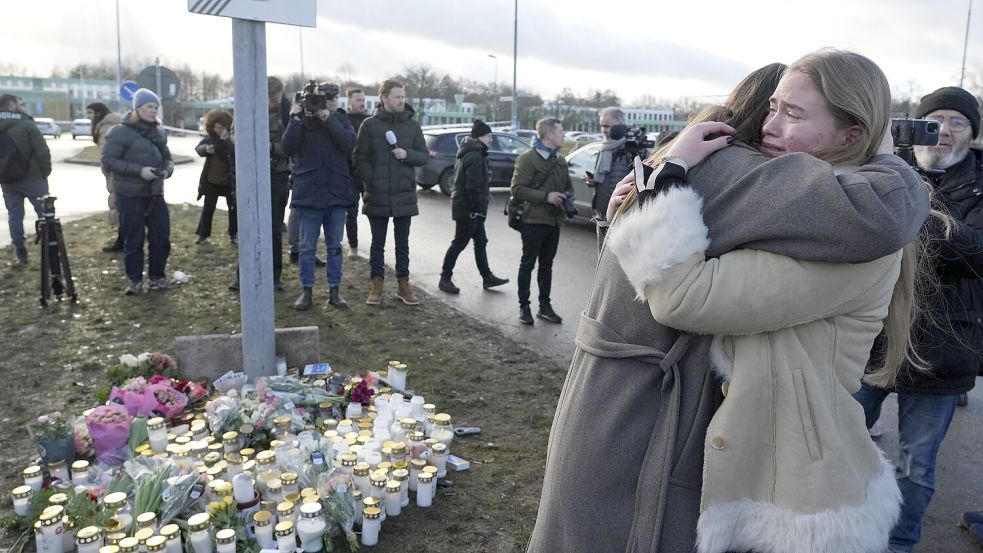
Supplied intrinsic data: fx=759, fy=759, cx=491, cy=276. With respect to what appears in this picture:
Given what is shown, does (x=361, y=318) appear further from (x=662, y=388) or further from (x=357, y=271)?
(x=662, y=388)

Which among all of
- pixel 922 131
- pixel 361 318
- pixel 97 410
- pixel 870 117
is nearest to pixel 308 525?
pixel 97 410

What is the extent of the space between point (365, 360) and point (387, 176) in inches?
86.1

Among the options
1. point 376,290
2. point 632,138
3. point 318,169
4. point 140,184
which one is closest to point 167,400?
point 318,169

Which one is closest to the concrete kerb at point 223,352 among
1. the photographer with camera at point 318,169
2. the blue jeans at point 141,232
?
the photographer with camera at point 318,169

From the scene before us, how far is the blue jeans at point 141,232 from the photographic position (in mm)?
7121

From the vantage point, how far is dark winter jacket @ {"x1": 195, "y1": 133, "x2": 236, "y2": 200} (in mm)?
8758

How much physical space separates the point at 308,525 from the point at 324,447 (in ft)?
2.28

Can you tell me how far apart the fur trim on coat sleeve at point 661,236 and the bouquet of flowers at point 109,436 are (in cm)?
306

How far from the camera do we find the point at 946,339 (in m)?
2.97

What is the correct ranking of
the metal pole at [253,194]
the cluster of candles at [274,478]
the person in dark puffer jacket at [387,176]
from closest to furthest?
the cluster of candles at [274,478] → the metal pole at [253,194] → the person in dark puffer jacket at [387,176]

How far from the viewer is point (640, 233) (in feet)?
5.05

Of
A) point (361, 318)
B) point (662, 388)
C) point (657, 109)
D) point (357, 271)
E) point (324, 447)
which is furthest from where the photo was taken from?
point (657, 109)

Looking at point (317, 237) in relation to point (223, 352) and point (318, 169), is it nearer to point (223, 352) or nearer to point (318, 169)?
point (318, 169)

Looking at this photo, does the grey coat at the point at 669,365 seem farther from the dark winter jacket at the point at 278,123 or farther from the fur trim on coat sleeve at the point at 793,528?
the dark winter jacket at the point at 278,123
